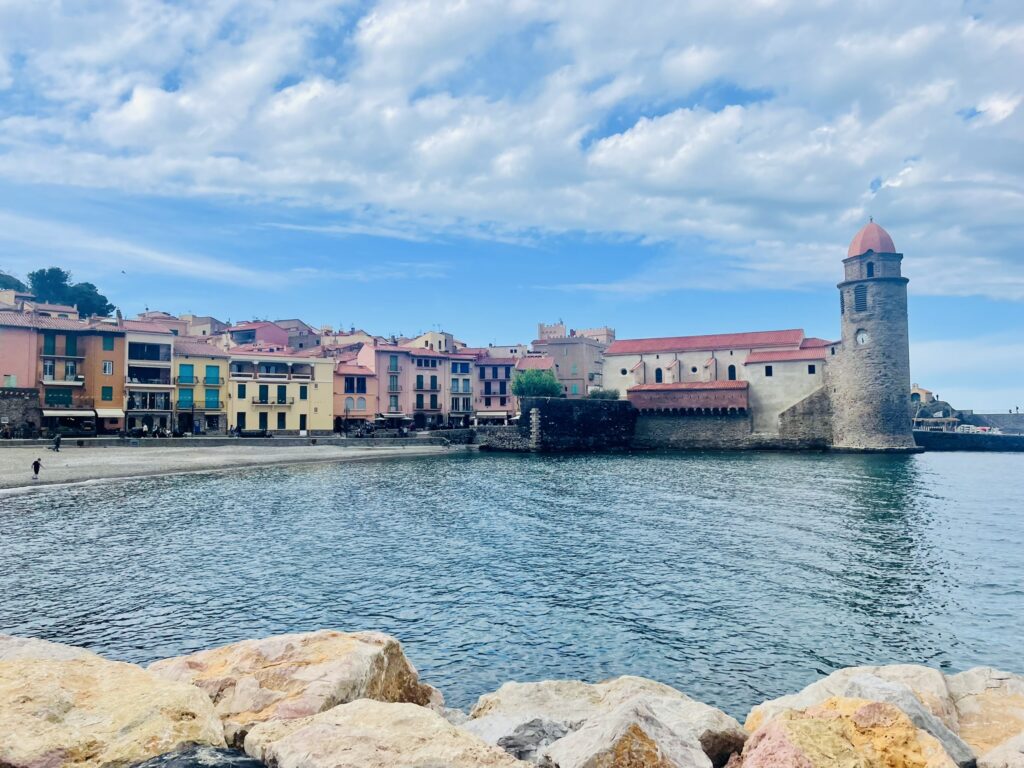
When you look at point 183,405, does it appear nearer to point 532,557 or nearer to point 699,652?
point 532,557

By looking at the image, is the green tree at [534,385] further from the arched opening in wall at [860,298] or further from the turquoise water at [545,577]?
the turquoise water at [545,577]

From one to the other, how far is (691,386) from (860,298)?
17.2 meters

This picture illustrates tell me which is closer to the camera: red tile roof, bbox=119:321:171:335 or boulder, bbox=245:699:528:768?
boulder, bbox=245:699:528:768

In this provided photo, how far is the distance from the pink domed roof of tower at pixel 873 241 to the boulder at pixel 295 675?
208ft

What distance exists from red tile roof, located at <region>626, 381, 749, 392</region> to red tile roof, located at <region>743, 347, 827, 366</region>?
2.93 meters

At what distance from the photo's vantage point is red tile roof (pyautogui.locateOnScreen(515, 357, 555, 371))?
8238 centimetres

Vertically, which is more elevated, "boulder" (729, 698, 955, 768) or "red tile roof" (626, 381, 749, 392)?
"red tile roof" (626, 381, 749, 392)

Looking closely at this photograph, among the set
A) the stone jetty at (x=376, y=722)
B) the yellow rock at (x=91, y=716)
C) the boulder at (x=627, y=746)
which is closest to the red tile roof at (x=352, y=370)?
the stone jetty at (x=376, y=722)

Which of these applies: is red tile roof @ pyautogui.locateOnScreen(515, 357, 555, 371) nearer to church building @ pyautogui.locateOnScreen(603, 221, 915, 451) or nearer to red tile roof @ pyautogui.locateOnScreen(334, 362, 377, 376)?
church building @ pyautogui.locateOnScreen(603, 221, 915, 451)

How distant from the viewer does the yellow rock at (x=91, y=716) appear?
4148mm

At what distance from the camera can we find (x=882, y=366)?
59656 mm

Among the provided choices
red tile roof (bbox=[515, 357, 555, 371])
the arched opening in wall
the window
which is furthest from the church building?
the window

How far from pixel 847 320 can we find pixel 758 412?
11942mm

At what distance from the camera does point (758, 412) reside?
222 ft
